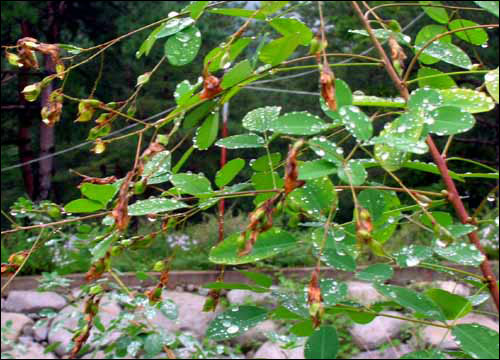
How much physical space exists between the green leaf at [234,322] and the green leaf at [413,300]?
0.39ft

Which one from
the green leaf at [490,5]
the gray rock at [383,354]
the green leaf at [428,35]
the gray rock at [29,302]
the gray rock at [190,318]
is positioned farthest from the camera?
the gray rock at [29,302]

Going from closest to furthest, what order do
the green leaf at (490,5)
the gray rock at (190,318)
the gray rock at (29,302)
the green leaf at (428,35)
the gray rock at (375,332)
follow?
1. the green leaf at (490,5)
2. the green leaf at (428,35)
3. the gray rock at (375,332)
4. the gray rock at (190,318)
5. the gray rock at (29,302)

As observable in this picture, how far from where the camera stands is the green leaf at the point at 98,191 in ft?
1.92

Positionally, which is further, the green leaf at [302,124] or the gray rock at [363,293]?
the gray rock at [363,293]

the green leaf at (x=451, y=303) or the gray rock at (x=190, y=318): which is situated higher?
the green leaf at (x=451, y=303)

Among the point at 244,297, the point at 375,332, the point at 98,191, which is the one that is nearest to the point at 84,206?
the point at 98,191

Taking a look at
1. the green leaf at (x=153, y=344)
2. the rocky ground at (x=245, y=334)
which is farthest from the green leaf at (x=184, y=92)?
the rocky ground at (x=245, y=334)

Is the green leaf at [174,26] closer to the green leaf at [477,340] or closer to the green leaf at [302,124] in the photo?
the green leaf at [302,124]

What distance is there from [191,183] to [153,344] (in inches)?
37.7

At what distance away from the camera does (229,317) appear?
0.53 m

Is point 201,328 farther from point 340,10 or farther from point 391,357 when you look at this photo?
point 340,10

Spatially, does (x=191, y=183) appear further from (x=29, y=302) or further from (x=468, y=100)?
(x=29, y=302)

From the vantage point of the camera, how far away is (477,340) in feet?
1.37

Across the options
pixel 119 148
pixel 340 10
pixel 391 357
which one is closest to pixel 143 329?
pixel 391 357
